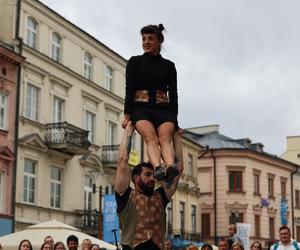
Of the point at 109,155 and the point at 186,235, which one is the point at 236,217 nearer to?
the point at 186,235

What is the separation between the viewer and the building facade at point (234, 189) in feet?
181

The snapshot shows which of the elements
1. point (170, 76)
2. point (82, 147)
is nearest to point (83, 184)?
point (82, 147)

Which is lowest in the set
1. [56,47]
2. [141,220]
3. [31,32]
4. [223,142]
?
[141,220]

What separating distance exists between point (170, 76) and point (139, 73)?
420mm

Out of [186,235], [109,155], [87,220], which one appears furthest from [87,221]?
[186,235]

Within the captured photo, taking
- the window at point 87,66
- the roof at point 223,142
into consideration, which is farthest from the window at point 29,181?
the roof at point 223,142

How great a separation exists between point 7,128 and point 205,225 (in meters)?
29.2

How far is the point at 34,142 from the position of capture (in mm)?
31891

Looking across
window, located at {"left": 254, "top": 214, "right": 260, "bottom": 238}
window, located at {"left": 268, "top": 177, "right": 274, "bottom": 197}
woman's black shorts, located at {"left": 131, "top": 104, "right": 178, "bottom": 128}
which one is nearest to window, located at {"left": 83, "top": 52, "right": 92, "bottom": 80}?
window, located at {"left": 254, "top": 214, "right": 260, "bottom": 238}

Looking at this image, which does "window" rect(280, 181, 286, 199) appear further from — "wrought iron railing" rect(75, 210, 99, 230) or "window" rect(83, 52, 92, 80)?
"wrought iron railing" rect(75, 210, 99, 230)

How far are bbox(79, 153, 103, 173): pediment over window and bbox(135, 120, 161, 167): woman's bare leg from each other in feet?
90.0

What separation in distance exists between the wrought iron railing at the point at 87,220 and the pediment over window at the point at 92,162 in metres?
2.50

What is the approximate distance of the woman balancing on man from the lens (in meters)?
8.42

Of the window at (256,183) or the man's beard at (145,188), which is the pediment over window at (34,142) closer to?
the man's beard at (145,188)
